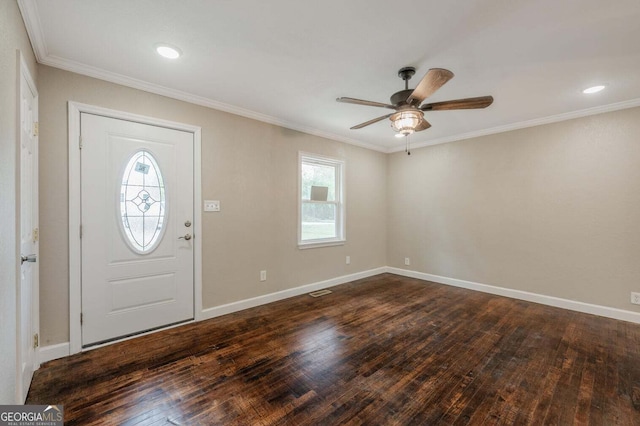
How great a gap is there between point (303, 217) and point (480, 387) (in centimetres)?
300

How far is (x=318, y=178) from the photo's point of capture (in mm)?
4523

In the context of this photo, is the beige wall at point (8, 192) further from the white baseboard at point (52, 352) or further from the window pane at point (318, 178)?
the window pane at point (318, 178)

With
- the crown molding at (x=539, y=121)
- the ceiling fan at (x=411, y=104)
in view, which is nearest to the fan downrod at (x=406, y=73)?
A: the ceiling fan at (x=411, y=104)

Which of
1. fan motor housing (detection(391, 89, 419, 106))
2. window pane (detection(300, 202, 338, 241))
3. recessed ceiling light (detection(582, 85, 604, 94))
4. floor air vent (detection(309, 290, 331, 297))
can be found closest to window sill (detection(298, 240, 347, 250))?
window pane (detection(300, 202, 338, 241))

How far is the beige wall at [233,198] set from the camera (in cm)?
230

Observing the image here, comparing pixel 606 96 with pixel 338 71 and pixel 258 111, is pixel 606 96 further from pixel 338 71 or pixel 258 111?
pixel 258 111

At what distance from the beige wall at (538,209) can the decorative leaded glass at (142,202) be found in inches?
163

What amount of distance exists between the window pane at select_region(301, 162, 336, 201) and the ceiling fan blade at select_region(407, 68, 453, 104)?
231cm

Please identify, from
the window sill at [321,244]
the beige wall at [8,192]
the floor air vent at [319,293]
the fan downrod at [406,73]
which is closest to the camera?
Answer: the beige wall at [8,192]

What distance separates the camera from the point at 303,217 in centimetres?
433

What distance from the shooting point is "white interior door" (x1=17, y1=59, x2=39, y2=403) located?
1.79 m

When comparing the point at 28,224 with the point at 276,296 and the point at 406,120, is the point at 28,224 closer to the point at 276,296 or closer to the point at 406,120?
the point at 276,296

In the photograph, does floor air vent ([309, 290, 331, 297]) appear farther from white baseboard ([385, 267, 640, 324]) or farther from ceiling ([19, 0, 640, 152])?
ceiling ([19, 0, 640, 152])

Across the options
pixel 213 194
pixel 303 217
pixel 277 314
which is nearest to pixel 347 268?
pixel 303 217
